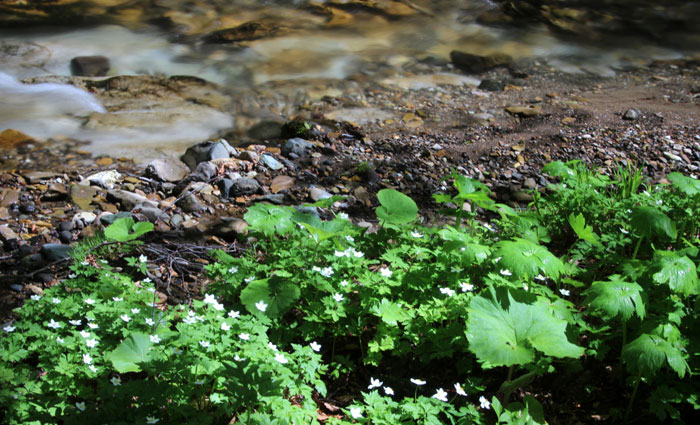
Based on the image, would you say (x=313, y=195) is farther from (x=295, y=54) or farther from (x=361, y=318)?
(x=295, y=54)

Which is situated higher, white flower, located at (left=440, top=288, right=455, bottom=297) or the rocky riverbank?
white flower, located at (left=440, top=288, right=455, bottom=297)

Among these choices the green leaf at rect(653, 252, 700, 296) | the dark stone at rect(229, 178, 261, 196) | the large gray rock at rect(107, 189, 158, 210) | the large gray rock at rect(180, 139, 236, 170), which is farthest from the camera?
the large gray rock at rect(180, 139, 236, 170)

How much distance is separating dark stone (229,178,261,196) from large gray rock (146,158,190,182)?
580mm

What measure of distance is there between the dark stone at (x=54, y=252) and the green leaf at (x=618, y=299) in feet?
8.96

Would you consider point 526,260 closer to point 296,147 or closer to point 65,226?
point 65,226

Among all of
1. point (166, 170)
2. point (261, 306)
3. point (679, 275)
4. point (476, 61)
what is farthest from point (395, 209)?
point (476, 61)

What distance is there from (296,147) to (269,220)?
86.7 inches

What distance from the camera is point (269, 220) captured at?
2760 mm

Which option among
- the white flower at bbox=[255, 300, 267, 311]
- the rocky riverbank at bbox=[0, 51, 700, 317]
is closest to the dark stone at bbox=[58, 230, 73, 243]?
the rocky riverbank at bbox=[0, 51, 700, 317]

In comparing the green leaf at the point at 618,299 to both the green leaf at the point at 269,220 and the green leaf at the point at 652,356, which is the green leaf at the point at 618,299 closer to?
the green leaf at the point at 652,356

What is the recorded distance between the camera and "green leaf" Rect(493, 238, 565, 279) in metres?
2.27

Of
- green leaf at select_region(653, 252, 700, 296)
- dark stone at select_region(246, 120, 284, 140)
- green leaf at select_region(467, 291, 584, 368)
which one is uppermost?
green leaf at select_region(653, 252, 700, 296)

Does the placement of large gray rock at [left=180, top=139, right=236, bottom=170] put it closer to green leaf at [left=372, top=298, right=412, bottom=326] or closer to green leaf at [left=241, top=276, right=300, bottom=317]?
green leaf at [left=241, top=276, right=300, bottom=317]

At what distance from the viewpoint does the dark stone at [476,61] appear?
7672 millimetres
